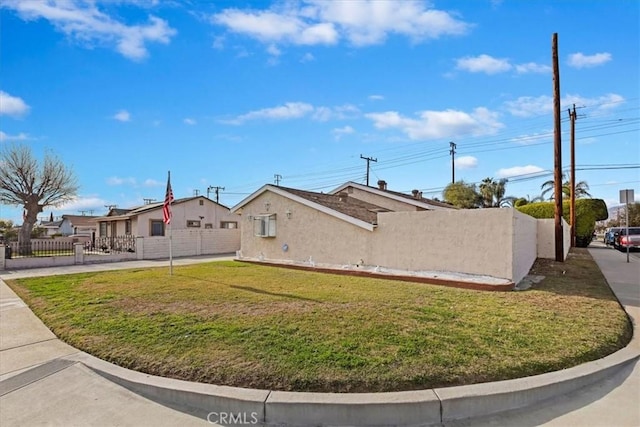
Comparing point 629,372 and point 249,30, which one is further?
point 249,30

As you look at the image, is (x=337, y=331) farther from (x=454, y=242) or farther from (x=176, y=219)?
(x=176, y=219)

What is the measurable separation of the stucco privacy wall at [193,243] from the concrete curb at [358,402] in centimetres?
1873

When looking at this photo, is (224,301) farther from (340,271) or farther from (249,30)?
(249,30)

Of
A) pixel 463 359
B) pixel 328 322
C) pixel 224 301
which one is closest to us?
pixel 463 359

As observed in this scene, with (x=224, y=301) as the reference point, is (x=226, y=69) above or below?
above

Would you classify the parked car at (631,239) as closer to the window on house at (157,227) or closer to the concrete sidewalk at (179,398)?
the concrete sidewalk at (179,398)

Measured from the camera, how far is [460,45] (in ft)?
39.4

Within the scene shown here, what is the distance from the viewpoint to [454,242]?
10.0 meters

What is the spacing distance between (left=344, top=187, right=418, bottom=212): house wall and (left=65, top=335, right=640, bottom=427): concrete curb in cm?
1514

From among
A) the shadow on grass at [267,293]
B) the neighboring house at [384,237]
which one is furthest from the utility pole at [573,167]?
the shadow on grass at [267,293]

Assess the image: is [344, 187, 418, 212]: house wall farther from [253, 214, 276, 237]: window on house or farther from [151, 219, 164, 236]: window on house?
[151, 219, 164, 236]: window on house

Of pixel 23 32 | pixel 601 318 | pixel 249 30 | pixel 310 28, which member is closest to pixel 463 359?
pixel 601 318

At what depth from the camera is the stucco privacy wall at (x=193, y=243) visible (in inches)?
826

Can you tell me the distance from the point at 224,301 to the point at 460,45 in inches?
434
